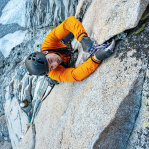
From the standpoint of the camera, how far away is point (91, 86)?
3529mm

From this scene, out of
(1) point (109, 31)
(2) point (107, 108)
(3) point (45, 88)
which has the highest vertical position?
(1) point (109, 31)

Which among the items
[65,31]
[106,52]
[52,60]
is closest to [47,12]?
[65,31]

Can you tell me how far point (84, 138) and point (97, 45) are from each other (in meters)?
2.42

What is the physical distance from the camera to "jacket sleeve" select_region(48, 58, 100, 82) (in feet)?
11.8

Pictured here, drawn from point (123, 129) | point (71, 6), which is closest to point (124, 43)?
point (123, 129)

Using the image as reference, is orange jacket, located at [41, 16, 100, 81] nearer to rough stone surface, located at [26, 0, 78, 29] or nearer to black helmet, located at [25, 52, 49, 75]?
black helmet, located at [25, 52, 49, 75]

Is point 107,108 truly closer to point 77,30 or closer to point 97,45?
point 97,45

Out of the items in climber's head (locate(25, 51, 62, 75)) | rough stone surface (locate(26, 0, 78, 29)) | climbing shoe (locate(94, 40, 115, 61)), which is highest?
climber's head (locate(25, 51, 62, 75))

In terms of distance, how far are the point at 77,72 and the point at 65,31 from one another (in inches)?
60.1

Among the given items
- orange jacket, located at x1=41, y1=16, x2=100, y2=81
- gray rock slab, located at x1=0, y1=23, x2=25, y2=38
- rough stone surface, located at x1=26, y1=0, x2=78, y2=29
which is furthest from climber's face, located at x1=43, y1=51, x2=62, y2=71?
gray rock slab, located at x1=0, y1=23, x2=25, y2=38

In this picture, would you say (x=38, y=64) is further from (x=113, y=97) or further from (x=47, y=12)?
(x=47, y=12)

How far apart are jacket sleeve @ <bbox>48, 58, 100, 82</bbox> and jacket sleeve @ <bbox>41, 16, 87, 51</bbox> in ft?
2.75

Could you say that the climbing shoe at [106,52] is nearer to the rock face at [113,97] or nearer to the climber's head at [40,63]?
the rock face at [113,97]

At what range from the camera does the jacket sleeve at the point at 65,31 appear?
3903 mm
